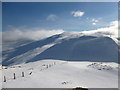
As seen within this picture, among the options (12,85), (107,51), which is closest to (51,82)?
(12,85)

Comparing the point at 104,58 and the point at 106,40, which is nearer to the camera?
the point at 104,58

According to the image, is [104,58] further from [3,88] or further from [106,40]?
[3,88]

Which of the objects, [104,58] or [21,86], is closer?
[21,86]

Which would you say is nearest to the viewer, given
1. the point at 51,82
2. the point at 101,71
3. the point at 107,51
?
the point at 51,82

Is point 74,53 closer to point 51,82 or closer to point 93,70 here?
point 93,70

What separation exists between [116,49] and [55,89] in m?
155

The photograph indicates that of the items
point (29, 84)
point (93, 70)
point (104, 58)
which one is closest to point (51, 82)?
point (29, 84)

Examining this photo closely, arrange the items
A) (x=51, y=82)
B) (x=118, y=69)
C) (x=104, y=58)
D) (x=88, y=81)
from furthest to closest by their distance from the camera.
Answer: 1. (x=104, y=58)
2. (x=118, y=69)
3. (x=88, y=81)
4. (x=51, y=82)

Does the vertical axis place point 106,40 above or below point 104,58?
above

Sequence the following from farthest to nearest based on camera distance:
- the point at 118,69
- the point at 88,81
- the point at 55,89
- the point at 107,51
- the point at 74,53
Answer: the point at 74,53 < the point at 107,51 < the point at 118,69 < the point at 88,81 < the point at 55,89

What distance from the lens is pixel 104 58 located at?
15150 centimetres

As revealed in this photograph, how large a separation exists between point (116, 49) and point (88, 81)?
148 m

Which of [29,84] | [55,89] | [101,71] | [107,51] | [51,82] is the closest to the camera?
[55,89]

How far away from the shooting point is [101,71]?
34.6m
